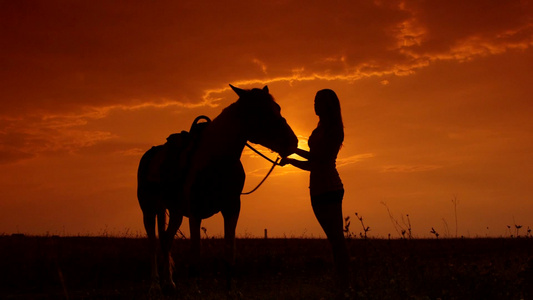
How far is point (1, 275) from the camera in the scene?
483 inches

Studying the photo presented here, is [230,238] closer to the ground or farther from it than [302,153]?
closer to the ground

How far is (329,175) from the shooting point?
767cm

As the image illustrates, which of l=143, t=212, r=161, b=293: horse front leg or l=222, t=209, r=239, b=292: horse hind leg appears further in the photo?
l=143, t=212, r=161, b=293: horse front leg

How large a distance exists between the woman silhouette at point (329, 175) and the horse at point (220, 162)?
699 mm

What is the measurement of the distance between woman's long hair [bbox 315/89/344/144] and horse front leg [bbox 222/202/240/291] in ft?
8.36

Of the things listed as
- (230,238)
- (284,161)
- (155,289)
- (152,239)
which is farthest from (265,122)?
(152,239)

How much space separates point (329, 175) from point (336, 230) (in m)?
0.79

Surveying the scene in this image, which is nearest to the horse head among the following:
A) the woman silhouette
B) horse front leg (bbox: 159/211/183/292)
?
the woman silhouette

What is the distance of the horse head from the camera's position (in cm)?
834

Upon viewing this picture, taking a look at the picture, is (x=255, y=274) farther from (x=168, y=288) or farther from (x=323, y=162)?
(x=323, y=162)

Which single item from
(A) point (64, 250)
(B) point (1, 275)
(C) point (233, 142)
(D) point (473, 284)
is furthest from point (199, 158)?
(A) point (64, 250)

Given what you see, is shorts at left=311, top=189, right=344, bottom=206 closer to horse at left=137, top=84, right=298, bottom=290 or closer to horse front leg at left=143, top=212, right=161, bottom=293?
horse at left=137, top=84, right=298, bottom=290

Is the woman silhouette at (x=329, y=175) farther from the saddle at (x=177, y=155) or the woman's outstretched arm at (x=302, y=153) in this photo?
the saddle at (x=177, y=155)

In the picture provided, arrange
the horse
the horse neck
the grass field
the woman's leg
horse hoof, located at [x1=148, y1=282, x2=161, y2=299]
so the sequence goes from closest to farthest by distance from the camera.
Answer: the woman's leg < the grass field < the horse < the horse neck < horse hoof, located at [x1=148, y1=282, x2=161, y2=299]
